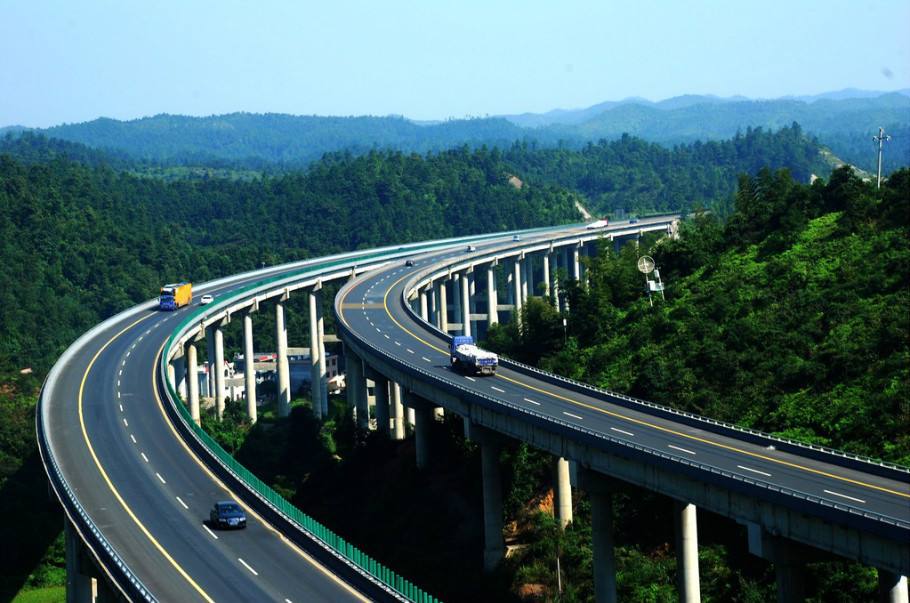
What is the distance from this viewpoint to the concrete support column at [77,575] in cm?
6043

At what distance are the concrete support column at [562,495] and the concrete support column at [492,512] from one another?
3.20m

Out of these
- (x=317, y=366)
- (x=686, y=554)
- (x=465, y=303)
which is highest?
(x=686, y=554)

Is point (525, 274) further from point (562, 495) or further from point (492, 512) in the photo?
point (492, 512)

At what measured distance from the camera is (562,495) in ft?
235

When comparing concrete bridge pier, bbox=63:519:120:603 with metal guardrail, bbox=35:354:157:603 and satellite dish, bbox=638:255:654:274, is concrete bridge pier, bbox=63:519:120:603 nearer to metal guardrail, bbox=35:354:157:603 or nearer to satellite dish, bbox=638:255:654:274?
metal guardrail, bbox=35:354:157:603

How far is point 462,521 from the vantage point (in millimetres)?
78062

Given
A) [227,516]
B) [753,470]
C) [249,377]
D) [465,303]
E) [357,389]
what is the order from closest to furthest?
[753,470], [227,516], [357,389], [249,377], [465,303]

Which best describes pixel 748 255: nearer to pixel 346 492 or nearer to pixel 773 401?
pixel 773 401

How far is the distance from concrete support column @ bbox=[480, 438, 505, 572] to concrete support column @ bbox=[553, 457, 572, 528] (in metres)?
3.20

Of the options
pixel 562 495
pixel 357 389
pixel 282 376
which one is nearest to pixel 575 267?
pixel 282 376

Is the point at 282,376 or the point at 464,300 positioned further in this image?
the point at 464,300

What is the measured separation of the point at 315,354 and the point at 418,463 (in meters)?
42.6

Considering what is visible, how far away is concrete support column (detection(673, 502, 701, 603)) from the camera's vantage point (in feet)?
181

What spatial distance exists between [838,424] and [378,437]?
4043cm
